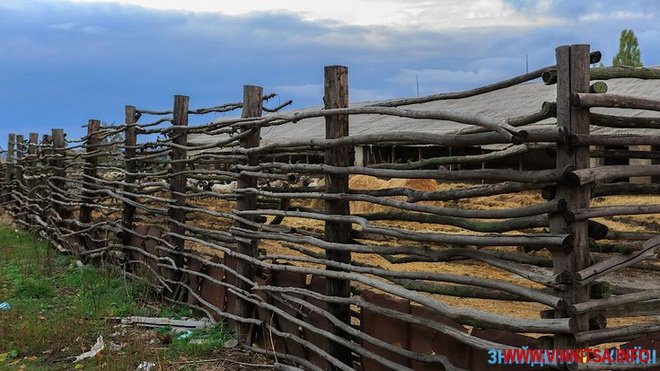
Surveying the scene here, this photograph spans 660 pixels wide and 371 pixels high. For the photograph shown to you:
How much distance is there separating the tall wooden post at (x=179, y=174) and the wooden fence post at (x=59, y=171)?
437cm

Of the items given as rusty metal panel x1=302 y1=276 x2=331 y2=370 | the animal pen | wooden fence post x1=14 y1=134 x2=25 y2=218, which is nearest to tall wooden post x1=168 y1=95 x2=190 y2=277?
the animal pen

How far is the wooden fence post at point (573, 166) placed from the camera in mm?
2535

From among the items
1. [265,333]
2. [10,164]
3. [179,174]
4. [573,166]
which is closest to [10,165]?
[10,164]

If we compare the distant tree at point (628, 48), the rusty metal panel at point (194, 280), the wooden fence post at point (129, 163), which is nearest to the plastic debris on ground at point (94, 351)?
the rusty metal panel at point (194, 280)

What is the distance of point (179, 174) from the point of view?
5.98 meters

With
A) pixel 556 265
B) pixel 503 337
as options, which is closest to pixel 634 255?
pixel 556 265

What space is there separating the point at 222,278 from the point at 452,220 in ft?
8.85

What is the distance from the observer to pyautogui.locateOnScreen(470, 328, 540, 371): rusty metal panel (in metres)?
2.74

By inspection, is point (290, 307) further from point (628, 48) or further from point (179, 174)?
point (628, 48)

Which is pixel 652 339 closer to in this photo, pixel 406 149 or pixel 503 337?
pixel 503 337

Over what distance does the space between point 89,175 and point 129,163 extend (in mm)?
1921

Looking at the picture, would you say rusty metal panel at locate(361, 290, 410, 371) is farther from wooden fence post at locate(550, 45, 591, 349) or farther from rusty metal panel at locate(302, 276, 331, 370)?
wooden fence post at locate(550, 45, 591, 349)

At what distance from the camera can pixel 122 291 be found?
6336mm

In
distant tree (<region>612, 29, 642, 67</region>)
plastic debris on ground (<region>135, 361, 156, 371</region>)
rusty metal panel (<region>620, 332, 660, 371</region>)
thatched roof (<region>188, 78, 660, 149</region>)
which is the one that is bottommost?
plastic debris on ground (<region>135, 361, 156, 371</region>)
